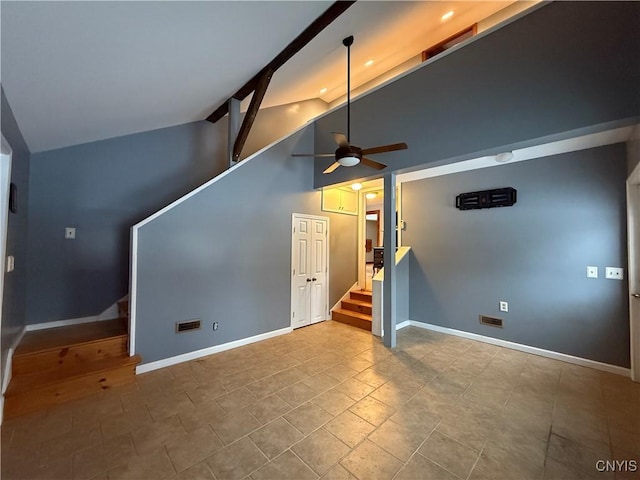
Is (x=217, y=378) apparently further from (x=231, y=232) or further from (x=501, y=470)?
(x=501, y=470)

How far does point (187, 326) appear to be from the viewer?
3.51 m

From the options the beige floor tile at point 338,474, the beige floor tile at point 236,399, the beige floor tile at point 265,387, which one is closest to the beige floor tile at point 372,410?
the beige floor tile at point 338,474

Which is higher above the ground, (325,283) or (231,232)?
(231,232)

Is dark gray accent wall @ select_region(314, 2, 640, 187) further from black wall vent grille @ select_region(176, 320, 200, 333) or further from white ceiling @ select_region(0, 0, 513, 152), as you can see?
black wall vent grille @ select_region(176, 320, 200, 333)

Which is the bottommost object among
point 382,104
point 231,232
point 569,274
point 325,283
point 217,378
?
point 217,378

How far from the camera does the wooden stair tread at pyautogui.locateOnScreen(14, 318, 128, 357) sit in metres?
2.79

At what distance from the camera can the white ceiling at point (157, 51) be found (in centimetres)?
168

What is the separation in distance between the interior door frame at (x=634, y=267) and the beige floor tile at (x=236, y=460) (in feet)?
13.6

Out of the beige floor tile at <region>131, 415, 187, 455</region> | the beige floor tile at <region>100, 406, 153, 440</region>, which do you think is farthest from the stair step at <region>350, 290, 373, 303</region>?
the beige floor tile at <region>100, 406, 153, 440</region>

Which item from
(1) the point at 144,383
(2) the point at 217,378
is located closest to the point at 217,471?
(2) the point at 217,378

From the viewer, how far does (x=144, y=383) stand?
9.52ft

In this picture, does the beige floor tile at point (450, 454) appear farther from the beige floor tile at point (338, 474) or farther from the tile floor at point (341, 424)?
the beige floor tile at point (338, 474)

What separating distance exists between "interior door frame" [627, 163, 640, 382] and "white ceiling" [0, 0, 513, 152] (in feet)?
11.4

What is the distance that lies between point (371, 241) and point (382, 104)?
312 inches
